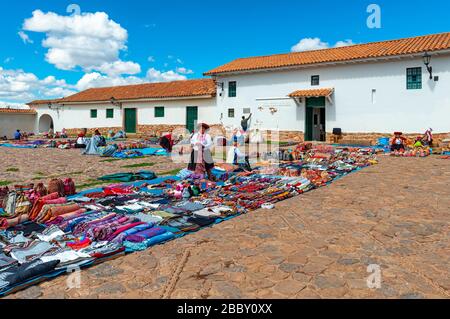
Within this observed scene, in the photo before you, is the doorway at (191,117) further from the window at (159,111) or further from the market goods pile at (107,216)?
the market goods pile at (107,216)

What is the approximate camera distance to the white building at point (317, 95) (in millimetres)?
20266

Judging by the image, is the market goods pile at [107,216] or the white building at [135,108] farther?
the white building at [135,108]

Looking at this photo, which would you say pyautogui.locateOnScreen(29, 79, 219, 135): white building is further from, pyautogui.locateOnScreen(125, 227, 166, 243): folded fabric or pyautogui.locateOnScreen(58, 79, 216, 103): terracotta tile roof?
pyautogui.locateOnScreen(125, 227, 166, 243): folded fabric

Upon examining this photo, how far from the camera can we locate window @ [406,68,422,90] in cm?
2035

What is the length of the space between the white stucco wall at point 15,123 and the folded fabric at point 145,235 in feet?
116

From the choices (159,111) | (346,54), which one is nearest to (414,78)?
(346,54)

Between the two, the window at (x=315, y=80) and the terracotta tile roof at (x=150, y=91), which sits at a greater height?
the terracotta tile roof at (x=150, y=91)

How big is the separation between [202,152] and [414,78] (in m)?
16.1

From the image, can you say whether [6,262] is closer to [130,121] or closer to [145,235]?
[145,235]

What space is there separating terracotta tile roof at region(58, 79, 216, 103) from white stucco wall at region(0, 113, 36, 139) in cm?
405

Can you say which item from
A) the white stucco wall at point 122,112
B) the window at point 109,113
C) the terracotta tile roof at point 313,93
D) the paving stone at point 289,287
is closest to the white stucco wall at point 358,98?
the terracotta tile roof at point 313,93

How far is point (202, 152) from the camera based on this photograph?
392 inches

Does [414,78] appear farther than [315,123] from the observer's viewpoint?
No

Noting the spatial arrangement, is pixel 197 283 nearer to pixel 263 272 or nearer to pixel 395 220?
pixel 263 272
